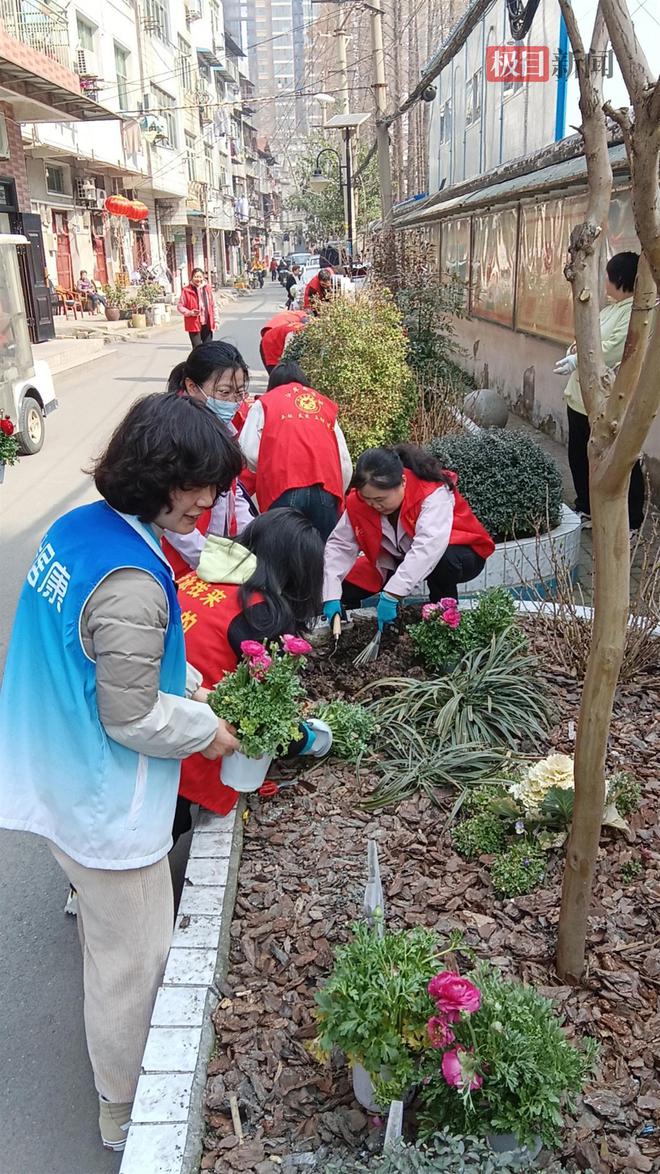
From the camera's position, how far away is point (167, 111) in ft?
126

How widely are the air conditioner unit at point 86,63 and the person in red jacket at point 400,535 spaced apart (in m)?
26.2

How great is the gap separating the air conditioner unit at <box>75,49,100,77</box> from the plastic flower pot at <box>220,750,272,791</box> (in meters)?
27.5

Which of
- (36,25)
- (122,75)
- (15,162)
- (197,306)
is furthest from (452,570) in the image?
(122,75)

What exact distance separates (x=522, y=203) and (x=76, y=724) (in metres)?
10.1

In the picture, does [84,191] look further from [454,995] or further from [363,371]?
[454,995]

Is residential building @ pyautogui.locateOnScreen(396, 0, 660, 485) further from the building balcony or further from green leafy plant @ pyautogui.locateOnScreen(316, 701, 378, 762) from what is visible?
the building balcony

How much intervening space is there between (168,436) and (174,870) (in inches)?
73.2

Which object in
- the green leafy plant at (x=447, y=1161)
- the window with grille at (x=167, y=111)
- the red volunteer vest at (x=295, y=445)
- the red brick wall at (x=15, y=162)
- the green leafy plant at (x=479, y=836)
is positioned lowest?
the green leafy plant at (x=479, y=836)

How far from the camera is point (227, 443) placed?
192 centimetres

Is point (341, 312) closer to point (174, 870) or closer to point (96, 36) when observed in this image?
point (174, 870)

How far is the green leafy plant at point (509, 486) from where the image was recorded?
4.87m

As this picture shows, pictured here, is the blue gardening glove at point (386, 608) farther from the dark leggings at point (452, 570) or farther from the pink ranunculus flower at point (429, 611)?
the dark leggings at point (452, 570)

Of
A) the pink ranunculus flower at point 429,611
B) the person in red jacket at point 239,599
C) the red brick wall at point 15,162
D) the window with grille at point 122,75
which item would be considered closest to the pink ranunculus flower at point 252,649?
the person in red jacket at point 239,599
